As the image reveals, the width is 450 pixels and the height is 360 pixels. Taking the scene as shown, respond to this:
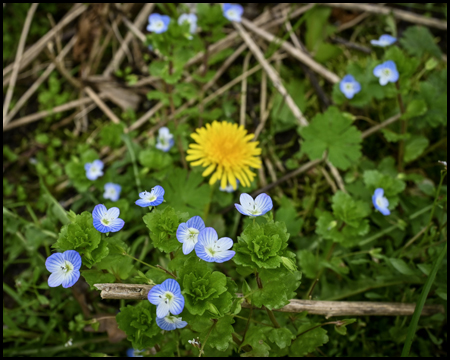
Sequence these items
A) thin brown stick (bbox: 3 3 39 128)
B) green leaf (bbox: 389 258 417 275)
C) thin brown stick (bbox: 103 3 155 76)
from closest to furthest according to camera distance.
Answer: green leaf (bbox: 389 258 417 275) → thin brown stick (bbox: 3 3 39 128) → thin brown stick (bbox: 103 3 155 76)

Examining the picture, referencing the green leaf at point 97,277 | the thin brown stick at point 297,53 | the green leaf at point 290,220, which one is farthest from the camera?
the thin brown stick at point 297,53

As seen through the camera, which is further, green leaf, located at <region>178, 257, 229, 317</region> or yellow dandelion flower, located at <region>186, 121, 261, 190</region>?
yellow dandelion flower, located at <region>186, 121, 261, 190</region>

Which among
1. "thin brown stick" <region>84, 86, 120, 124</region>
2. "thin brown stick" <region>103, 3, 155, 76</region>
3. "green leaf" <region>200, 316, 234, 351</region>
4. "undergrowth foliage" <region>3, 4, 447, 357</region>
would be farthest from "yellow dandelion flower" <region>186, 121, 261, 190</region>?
"thin brown stick" <region>103, 3, 155, 76</region>

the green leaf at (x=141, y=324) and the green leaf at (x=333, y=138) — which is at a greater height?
the green leaf at (x=333, y=138)

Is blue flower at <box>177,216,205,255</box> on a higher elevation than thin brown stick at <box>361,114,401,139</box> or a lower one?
higher

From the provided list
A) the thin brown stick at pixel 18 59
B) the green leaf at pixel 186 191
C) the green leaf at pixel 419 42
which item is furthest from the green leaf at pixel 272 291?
the thin brown stick at pixel 18 59

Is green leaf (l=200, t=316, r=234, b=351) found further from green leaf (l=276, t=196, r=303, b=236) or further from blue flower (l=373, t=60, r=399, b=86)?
blue flower (l=373, t=60, r=399, b=86)

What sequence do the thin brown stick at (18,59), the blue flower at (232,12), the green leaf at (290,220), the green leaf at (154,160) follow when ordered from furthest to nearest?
the thin brown stick at (18,59), the blue flower at (232,12), the green leaf at (154,160), the green leaf at (290,220)

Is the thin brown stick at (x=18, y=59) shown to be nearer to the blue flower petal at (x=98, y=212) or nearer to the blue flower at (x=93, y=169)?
the blue flower at (x=93, y=169)

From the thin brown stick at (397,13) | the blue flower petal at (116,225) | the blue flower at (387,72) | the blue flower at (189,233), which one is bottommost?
the blue flower at (189,233)
